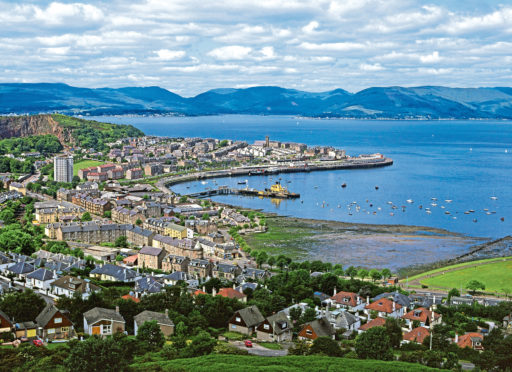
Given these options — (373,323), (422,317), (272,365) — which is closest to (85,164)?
(373,323)

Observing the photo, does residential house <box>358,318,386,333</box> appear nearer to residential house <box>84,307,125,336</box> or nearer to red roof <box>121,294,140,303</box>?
red roof <box>121,294,140,303</box>

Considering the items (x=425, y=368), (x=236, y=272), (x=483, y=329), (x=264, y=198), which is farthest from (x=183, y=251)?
(x=264, y=198)

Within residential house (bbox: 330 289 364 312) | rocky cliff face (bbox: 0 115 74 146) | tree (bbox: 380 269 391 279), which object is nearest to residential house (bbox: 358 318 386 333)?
residential house (bbox: 330 289 364 312)

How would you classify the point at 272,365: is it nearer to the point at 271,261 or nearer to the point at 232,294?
the point at 232,294

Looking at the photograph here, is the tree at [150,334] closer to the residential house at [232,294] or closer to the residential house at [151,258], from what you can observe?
the residential house at [232,294]

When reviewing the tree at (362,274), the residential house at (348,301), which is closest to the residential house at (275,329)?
the residential house at (348,301)

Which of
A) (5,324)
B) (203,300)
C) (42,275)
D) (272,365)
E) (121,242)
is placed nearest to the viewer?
(272,365)
